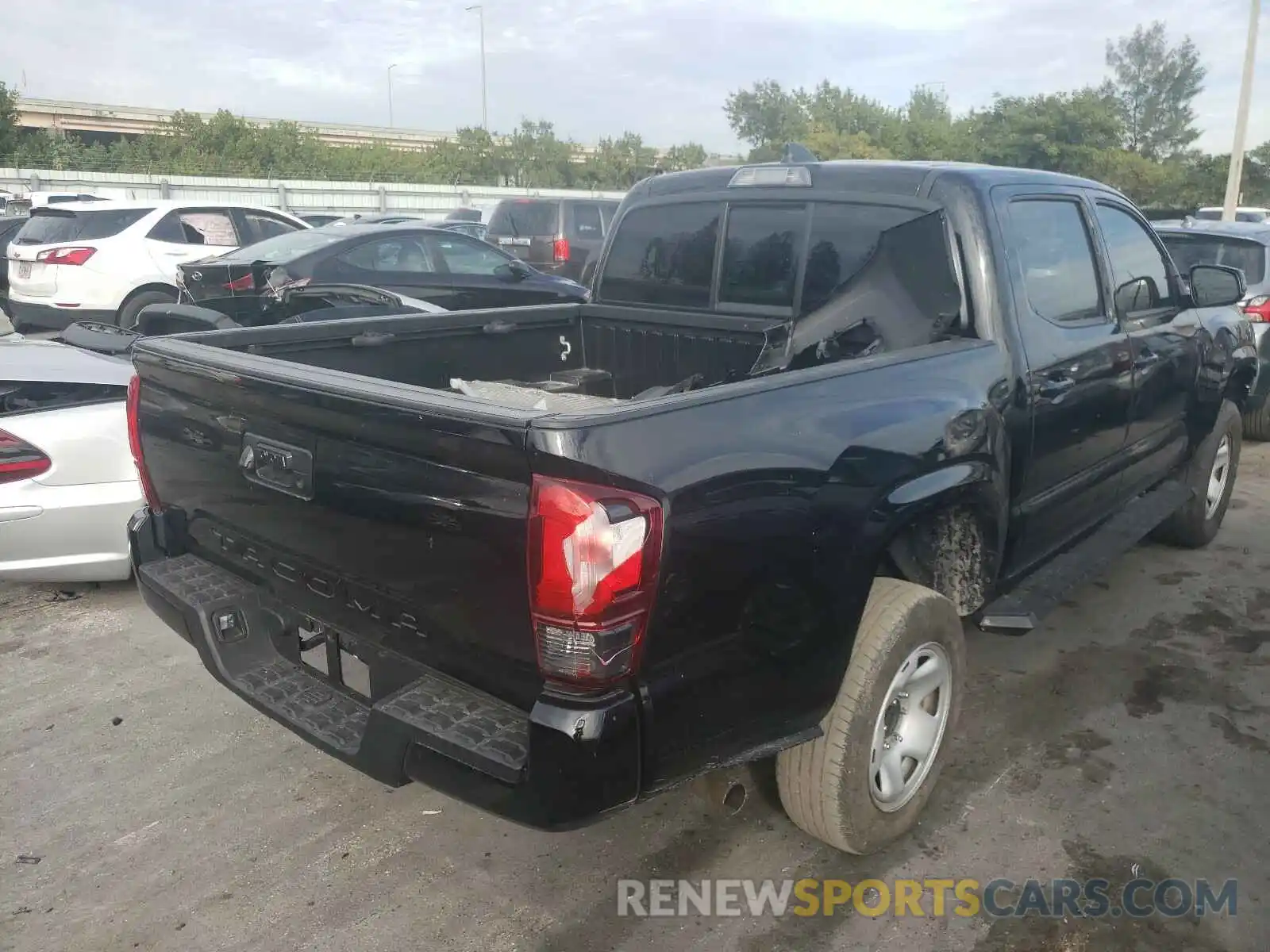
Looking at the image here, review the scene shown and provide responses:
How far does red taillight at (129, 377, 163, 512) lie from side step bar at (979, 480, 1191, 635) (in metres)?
2.87

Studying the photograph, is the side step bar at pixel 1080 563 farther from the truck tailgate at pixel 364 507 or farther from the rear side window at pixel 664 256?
the truck tailgate at pixel 364 507

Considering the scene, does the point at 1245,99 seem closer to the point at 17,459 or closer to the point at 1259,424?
the point at 1259,424

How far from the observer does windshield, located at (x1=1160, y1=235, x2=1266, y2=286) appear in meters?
7.49

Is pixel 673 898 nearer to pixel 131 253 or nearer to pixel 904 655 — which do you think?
pixel 904 655

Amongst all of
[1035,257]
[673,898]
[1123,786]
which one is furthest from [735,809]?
[1035,257]

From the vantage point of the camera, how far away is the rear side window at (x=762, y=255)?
3854mm

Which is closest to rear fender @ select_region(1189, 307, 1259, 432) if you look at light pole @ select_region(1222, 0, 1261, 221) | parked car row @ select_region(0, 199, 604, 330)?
parked car row @ select_region(0, 199, 604, 330)

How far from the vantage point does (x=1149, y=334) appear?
14.0 ft

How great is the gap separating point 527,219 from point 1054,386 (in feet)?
40.9

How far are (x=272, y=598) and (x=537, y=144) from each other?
58.5m

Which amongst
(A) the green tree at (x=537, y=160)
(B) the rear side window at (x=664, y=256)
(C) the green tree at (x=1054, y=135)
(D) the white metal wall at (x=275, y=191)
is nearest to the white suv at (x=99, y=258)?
(B) the rear side window at (x=664, y=256)

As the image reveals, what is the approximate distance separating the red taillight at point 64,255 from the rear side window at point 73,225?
0.57ft

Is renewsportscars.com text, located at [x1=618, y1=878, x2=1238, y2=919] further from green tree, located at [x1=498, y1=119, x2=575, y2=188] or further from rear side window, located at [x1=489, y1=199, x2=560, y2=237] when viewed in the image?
green tree, located at [x1=498, y1=119, x2=575, y2=188]

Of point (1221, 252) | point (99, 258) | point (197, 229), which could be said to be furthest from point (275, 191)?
point (1221, 252)
